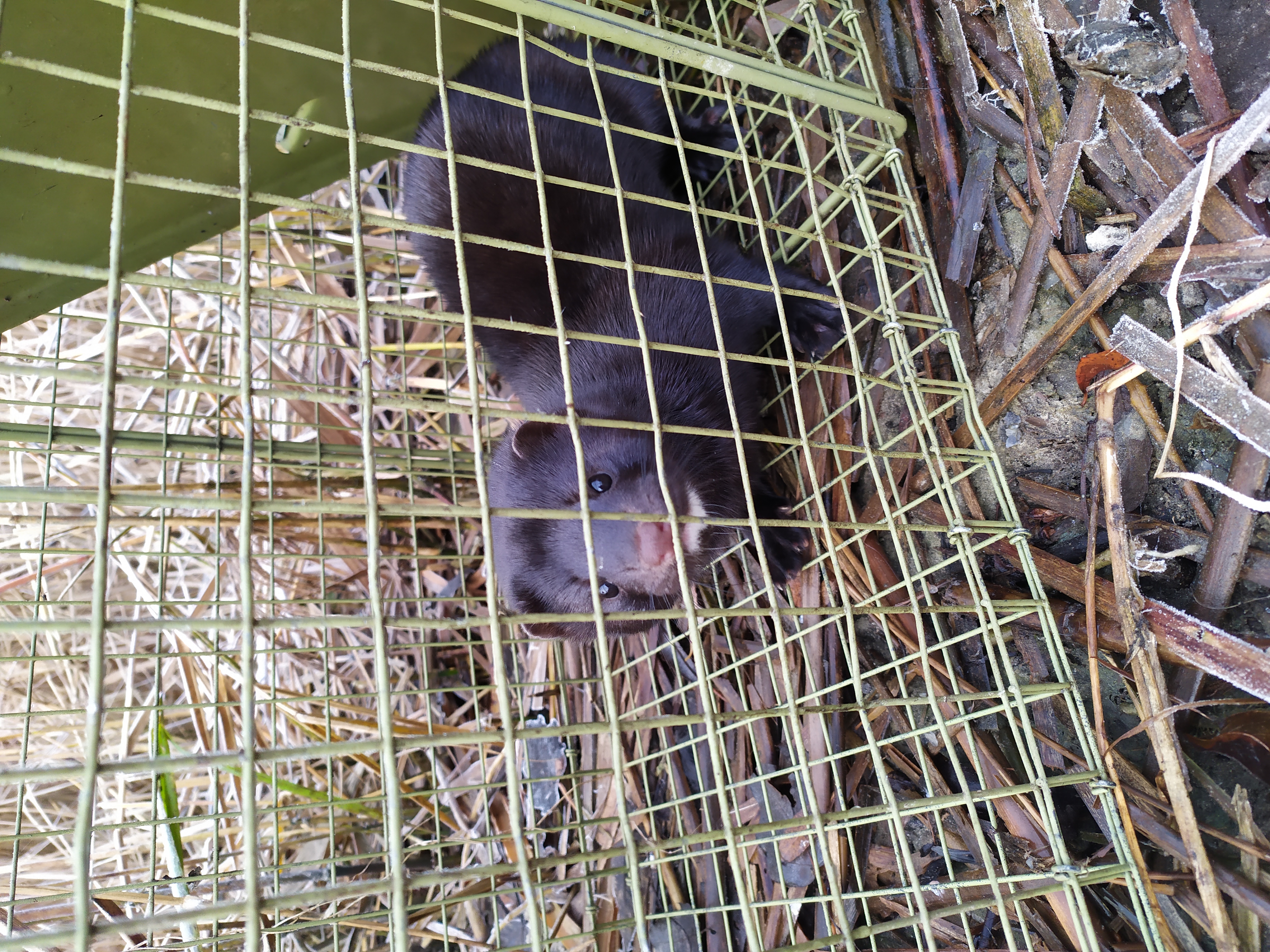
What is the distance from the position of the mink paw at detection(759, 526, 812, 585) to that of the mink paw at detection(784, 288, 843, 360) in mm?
451

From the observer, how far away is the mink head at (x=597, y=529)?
163 cm

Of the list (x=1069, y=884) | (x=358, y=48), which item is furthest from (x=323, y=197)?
(x=1069, y=884)

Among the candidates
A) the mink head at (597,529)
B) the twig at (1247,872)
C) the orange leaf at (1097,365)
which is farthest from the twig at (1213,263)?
the mink head at (597,529)

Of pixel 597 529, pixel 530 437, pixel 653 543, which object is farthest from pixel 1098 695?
pixel 530 437

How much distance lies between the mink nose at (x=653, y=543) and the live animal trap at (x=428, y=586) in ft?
0.69

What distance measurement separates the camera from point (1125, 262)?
1282mm

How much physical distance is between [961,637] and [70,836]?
3.00 metres

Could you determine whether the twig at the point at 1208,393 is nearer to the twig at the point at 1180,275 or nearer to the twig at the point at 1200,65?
the twig at the point at 1180,275

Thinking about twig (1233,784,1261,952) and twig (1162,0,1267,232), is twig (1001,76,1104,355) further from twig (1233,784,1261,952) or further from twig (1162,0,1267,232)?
twig (1233,784,1261,952)

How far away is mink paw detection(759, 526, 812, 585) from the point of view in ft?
6.40

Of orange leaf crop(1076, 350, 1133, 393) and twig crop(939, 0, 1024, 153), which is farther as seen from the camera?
twig crop(939, 0, 1024, 153)

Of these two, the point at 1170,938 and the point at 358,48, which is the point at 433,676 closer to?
the point at 358,48

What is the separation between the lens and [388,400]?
1199mm

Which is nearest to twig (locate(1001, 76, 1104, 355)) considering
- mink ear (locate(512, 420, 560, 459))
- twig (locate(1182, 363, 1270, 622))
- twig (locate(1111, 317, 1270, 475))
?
twig (locate(1111, 317, 1270, 475))
